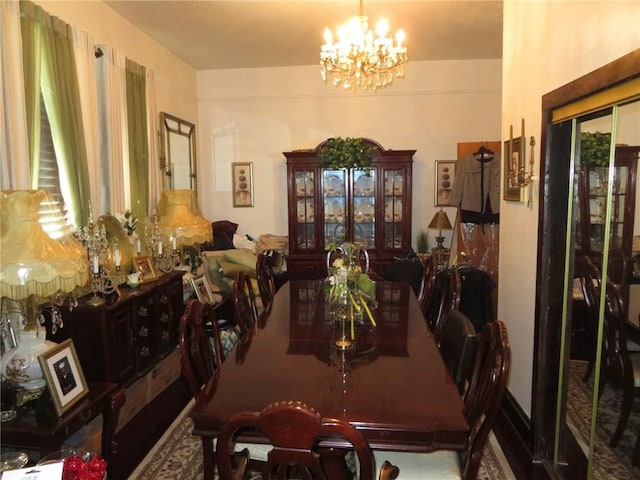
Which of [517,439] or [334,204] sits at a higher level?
[334,204]

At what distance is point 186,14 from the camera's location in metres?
3.69

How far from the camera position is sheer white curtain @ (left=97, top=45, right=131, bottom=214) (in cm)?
342

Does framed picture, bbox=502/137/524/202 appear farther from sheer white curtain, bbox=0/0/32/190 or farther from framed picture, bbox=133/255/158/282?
sheer white curtain, bbox=0/0/32/190

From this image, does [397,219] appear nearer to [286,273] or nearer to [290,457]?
[286,273]

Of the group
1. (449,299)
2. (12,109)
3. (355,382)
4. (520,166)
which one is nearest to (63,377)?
(355,382)

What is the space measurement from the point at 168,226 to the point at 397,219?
262cm

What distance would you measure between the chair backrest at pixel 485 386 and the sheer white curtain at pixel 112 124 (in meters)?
2.92

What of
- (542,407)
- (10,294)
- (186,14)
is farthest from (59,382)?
(186,14)

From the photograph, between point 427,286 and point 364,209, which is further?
point 364,209

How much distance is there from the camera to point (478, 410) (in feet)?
5.31

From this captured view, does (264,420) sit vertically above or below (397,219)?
below

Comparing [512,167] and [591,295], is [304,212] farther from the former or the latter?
[591,295]

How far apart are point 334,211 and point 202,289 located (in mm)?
1876

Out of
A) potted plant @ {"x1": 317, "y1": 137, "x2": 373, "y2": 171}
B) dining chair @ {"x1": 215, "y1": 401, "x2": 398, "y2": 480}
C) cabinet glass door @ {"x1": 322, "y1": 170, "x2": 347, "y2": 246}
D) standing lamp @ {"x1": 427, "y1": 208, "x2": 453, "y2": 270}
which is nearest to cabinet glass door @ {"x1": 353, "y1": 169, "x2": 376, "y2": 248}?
cabinet glass door @ {"x1": 322, "y1": 170, "x2": 347, "y2": 246}
